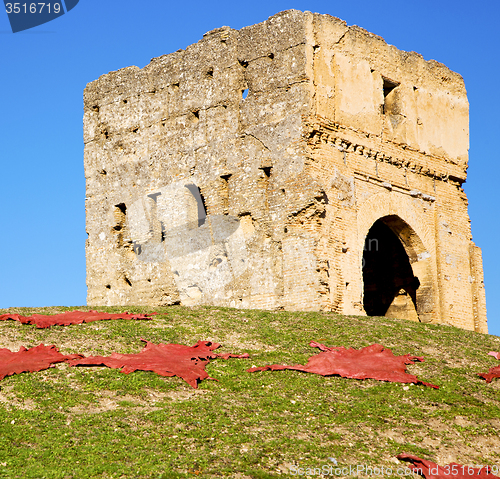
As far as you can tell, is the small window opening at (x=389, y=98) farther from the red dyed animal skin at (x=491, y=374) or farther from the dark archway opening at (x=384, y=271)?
the red dyed animal skin at (x=491, y=374)

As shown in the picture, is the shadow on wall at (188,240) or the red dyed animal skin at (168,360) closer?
the red dyed animal skin at (168,360)

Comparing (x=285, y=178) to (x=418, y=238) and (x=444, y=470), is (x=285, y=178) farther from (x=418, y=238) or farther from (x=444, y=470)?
(x=444, y=470)

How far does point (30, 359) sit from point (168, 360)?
1848mm

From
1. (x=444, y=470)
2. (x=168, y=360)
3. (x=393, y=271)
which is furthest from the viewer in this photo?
(x=393, y=271)

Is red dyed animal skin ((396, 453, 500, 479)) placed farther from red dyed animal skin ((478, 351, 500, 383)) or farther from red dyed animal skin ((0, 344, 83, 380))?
red dyed animal skin ((0, 344, 83, 380))

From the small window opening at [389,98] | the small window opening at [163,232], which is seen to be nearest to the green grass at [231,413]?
the small window opening at [163,232]

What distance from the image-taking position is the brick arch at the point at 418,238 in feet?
57.6

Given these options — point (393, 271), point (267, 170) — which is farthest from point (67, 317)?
point (393, 271)

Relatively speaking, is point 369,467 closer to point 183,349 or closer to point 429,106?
point 183,349

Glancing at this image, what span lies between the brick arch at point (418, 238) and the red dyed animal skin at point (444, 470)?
9.71m

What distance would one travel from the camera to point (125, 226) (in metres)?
19.2

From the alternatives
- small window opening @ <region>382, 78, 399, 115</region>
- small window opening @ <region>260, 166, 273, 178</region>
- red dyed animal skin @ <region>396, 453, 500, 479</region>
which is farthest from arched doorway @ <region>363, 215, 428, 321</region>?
red dyed animal skin @ <region>396, 453, 500, 479</region>

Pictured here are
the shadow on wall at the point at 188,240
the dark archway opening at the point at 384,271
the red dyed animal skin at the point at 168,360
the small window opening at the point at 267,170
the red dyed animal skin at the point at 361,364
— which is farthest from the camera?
the dark archway opening at the point at 384,271

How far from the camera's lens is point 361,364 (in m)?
11.1
